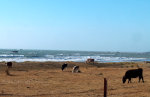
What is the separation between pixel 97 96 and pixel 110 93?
1243 millimetres

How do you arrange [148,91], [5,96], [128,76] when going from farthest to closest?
[128,76]
[148,91]
[5,96]

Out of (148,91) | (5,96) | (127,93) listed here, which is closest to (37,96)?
(5,96)

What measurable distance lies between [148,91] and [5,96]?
26.1ft

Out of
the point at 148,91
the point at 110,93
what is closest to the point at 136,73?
the point at 148,91

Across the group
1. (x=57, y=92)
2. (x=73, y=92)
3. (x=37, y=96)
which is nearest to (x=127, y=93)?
(x=73, y=92)

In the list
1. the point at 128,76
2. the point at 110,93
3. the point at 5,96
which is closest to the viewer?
the point at 5,96

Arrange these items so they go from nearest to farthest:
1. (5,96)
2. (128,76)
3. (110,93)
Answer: (5,96)
(110,93)
(128,76)

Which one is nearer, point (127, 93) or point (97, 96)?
A: point (97, 96)

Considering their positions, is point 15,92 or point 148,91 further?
point 148,91

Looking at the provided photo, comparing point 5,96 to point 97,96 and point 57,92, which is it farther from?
point 97,96

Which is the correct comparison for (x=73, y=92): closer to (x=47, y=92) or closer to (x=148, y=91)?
(x=47, y=92)

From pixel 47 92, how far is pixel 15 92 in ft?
5.66

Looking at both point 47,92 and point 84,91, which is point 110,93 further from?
point 47,92

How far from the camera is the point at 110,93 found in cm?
1302
